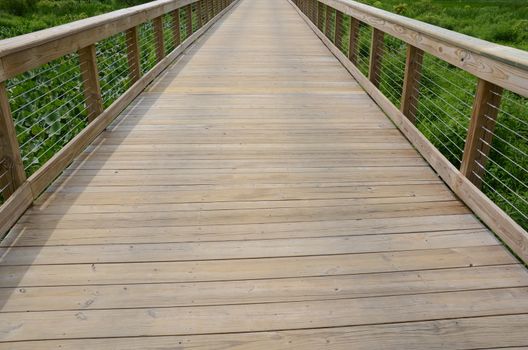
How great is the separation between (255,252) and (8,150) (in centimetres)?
138

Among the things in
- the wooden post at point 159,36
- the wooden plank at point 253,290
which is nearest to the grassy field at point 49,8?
the wooden post at point 159,36

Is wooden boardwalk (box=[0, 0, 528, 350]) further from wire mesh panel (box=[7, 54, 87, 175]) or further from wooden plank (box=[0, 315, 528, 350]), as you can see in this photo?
wire mesh panel (box=[7, 54, 87, 175])

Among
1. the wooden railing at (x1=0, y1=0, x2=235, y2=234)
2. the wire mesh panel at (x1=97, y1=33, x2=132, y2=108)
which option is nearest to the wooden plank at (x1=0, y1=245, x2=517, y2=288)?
the wooden railing at (x1=0, y1=0, x2=235, y2=234)

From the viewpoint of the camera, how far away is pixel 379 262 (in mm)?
2453

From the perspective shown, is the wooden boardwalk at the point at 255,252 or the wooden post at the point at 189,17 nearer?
the wooden boardwalk at the point at 255,252

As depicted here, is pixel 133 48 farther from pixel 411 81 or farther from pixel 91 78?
pixel 411 81

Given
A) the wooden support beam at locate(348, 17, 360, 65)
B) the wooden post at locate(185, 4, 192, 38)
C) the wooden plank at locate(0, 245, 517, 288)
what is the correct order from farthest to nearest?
the wooden post at locate(185, 4, 192, 38) → the wooden support beam at locate(348, 17, 360, 65) → the wooden plank at locate(0, 245, 517, 288)

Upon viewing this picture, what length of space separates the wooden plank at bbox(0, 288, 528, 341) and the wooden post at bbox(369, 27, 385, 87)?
3697 mm

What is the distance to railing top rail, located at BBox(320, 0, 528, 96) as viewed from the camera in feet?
7.94

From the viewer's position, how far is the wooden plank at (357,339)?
6.23 feet

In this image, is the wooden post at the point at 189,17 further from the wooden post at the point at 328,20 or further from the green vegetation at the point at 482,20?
the green vegetation at the point at 482,20

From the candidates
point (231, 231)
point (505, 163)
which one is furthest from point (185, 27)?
point (231, 231)

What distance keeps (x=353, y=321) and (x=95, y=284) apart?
110cm

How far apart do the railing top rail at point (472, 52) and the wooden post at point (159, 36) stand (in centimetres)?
297
